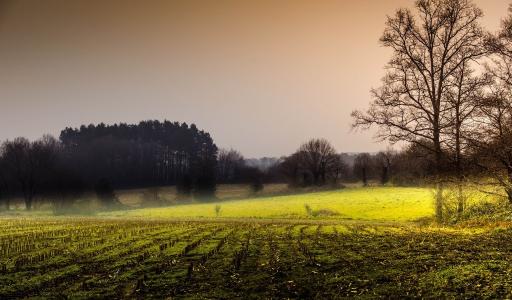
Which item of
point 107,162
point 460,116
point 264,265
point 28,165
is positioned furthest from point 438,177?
point 107,162

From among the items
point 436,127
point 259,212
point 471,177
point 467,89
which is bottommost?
point 259,212

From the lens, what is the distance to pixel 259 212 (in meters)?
51.8

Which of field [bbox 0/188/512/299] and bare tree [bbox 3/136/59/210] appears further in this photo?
bare tree [bbox 3/136/59/210]

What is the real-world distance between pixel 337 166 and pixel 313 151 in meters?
7.54

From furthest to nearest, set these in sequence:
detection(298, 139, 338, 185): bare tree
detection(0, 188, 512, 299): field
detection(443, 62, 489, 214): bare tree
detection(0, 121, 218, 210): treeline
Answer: detection(298, 139, 338, 185): bare tree, detection(0, 121, 218, 210): treeline, detection(443, 62, 489, 214): bare tree, detection(0, 188, 512, 299): field

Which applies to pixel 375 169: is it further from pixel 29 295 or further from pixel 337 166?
pixel 29 295

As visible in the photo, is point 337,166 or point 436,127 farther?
point 337,166

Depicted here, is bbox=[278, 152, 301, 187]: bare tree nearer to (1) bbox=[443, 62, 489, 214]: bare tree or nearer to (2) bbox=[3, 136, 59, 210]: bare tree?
(2) bbox=[3, 136, 59, 210]: bare tree

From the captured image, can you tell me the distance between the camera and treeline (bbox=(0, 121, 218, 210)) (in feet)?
270

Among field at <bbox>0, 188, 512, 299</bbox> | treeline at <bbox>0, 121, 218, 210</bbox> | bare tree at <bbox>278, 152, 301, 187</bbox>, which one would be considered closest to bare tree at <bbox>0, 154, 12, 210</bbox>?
treeline at <bbox>0, 121, 218, 210</bbox>

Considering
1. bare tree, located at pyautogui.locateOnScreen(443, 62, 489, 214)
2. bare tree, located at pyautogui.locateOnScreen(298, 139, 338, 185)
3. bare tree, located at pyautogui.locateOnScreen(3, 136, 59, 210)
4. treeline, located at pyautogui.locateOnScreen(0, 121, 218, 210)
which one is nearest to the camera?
bare tree, located at pyautogui.locateOnScreen(443, 62, 489, 214)

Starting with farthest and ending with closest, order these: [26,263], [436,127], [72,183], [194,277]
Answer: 1. [72,183]
2. [436,127]
3. [26,263]
4. [194,277]

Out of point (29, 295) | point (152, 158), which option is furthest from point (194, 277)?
point (152, 158)

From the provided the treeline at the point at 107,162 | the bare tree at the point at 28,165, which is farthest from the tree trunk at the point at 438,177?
the bare tree at the point at 28,165
